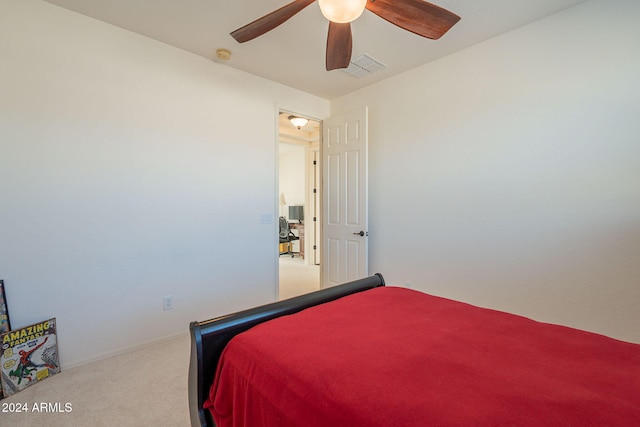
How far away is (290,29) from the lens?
226cm

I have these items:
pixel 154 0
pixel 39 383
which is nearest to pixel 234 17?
pixel 154 0

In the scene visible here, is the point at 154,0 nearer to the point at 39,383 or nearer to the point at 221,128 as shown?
the point at 221,128

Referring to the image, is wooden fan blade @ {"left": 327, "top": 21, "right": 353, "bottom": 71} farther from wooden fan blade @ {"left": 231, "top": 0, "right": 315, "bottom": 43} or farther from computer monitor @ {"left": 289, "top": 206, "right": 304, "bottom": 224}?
computer monitor @ {"left": 289, "top": 206, "right": 304, "bottom": 224}

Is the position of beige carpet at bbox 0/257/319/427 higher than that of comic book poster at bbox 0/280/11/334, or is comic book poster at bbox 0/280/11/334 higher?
comic book poster at bbox 0/280/11/334

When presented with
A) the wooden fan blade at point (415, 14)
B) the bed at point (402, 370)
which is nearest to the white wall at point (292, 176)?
the wooden fan blade at point (415, 14)

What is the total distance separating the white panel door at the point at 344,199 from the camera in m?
3.26

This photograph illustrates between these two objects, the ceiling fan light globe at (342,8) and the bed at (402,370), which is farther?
the ceiling fan light globe at (342,8)

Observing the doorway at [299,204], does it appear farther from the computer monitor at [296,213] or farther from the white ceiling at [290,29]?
the white ceiling at [290,29]

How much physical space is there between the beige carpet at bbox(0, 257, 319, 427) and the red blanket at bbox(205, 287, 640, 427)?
76cm

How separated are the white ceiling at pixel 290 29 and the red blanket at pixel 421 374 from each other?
83.6 inches

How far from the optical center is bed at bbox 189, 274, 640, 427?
753 mm

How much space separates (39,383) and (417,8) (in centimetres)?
327

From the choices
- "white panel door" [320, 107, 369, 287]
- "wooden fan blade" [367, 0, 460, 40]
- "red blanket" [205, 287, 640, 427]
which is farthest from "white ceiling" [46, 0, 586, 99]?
"red blanket" [205, 287, 640, 427]

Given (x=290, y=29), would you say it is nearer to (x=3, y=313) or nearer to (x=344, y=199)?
(x=344, y=199)
